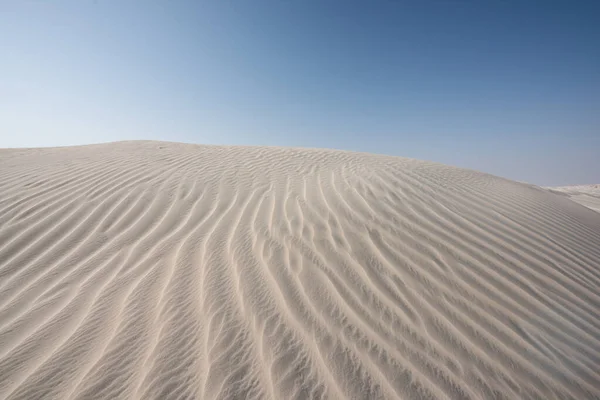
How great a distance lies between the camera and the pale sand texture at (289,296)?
1430 mm

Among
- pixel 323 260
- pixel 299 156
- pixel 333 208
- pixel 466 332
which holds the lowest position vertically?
pixel 466 332

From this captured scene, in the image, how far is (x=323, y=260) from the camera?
2.28m

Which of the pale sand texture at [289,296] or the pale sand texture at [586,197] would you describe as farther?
the pale sand texture at [586,197]

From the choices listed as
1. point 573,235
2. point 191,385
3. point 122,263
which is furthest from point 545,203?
point 122,263

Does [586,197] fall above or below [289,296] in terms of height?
below

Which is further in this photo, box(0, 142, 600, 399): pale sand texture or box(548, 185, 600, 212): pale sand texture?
box(548, 185, 600, 212): pale sand texture

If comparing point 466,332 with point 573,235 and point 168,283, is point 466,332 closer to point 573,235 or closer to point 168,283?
point 168,283

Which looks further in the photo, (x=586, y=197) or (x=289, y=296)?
(x=586, y=197)

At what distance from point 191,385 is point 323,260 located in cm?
128

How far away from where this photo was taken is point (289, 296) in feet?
6.27

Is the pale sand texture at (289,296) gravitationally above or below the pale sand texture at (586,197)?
above

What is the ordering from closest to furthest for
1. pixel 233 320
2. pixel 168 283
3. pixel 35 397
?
pixel 35 397 → pixel 233 320 → pixel 168 283

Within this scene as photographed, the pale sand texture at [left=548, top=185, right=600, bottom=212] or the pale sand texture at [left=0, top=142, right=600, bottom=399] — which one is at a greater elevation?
the pale sand texture at [left=0, top=142, right=600, bottom=399]

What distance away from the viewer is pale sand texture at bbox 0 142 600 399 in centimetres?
143
